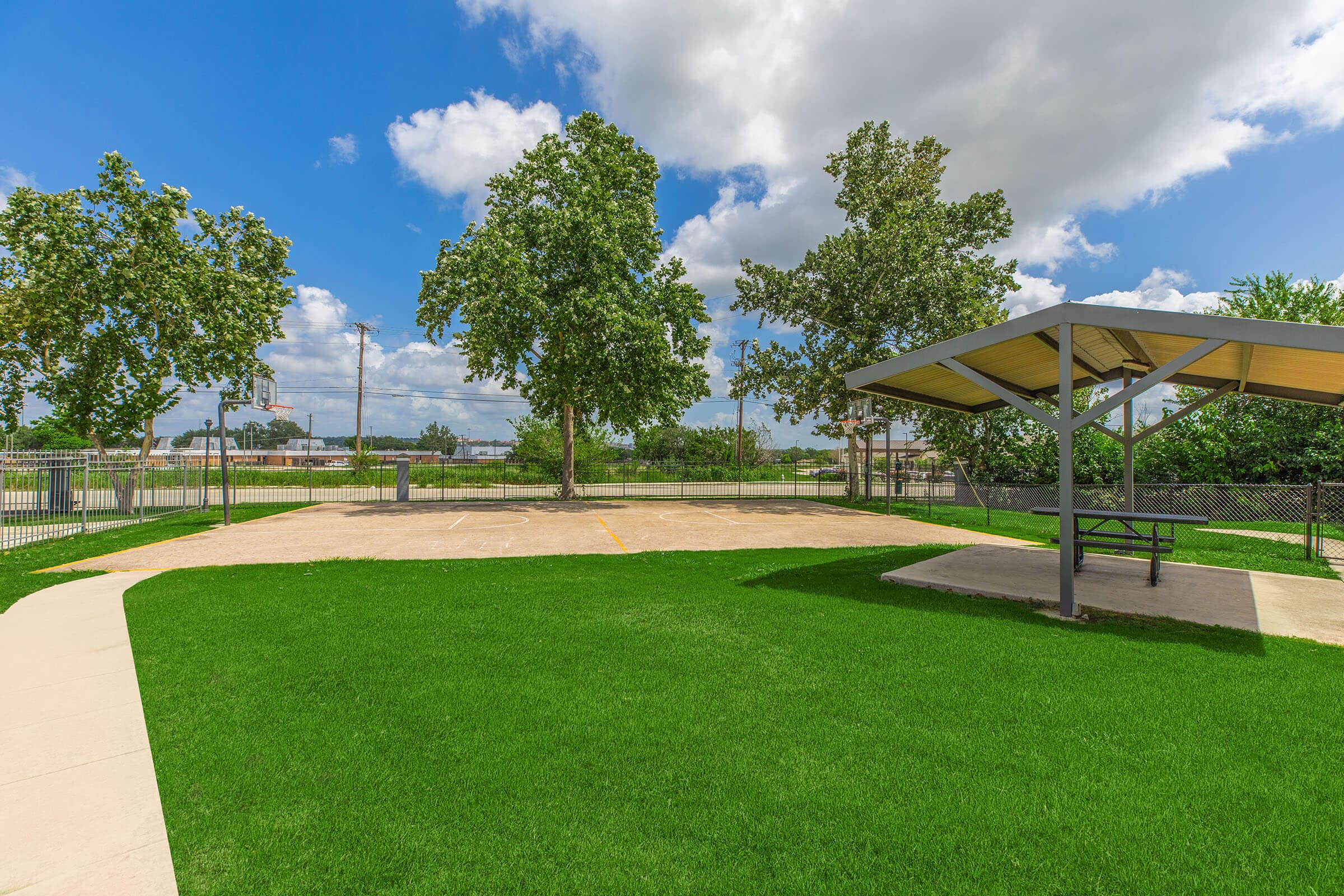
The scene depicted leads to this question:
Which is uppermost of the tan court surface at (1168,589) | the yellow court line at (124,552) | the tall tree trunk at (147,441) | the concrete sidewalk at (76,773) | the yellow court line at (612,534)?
the tall tree trunk at (147,441)

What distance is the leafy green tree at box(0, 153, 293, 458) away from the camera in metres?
17.1

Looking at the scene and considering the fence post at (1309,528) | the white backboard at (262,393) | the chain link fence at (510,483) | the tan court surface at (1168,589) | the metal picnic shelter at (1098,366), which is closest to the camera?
the metal picnic shelter at (1098,366)

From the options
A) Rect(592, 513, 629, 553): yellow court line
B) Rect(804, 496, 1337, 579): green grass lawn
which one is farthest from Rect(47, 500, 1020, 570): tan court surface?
Rect(804, 496, 1337, 579): green grass lawn

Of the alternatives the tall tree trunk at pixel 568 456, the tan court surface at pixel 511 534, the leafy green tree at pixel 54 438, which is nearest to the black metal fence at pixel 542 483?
the tall tree trunk at pixel 568 456

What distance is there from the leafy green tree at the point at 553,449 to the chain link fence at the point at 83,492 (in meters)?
16.7

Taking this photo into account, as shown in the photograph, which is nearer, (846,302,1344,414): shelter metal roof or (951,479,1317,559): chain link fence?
(846,302,1344,414): shelter metal roof

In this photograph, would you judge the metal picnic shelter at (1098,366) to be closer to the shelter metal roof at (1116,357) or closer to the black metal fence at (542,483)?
the shelter metal roof at (1116,357)

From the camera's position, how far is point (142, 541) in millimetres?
12539

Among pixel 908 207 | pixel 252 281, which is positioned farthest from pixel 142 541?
pixel 908 207

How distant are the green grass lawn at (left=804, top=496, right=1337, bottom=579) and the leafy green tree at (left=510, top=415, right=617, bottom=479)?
56.6 ft

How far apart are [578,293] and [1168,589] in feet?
58.9

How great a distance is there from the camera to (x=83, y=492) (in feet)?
45.4

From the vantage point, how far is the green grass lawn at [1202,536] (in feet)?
31.9

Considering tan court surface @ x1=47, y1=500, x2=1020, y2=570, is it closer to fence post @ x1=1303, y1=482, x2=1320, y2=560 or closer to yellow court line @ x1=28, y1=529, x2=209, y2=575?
yellow court line @ x1=28, y1=529, x2=209, y2=575
